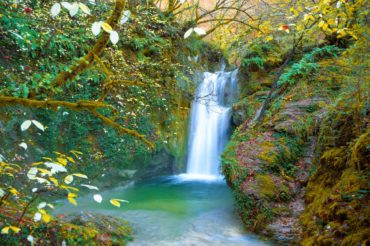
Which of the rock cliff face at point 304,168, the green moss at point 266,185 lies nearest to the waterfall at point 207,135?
the rock cliff face at point 304,168

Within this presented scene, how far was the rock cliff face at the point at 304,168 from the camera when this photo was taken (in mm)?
3545

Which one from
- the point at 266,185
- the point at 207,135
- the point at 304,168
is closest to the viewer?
the point at 266,185

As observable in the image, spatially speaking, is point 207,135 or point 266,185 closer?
point 266,185

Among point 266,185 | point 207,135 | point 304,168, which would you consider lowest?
point 266,185

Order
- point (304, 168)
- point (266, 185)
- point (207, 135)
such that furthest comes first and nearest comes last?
point (207, 135), point (304, 168), point (266, 185)

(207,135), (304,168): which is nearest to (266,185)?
(304,168)

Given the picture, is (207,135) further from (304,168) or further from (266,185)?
(266,185)

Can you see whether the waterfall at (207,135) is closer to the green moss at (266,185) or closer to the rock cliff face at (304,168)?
the rock cliff face at (304,168)

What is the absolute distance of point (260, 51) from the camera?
10812 mm

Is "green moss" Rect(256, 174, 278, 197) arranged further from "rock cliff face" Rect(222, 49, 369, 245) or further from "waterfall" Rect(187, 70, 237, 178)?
"waterfall" Rect(187, 70, 237, 178)

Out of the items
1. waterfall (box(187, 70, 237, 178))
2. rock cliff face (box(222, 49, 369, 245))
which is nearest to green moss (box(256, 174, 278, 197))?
rock cliff face (box(222, 49, 369, 245))

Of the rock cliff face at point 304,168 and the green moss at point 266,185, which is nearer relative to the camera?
the rock cliff face at point 304,168

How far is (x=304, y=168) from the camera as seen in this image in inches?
245

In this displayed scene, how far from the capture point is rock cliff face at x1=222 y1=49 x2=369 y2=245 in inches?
140
